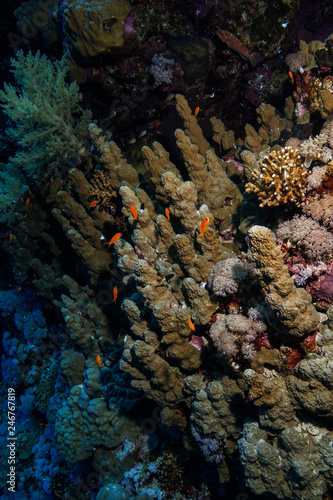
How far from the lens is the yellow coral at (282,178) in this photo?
308cm

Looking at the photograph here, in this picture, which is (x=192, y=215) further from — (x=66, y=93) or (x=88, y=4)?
(x=88, y=4)

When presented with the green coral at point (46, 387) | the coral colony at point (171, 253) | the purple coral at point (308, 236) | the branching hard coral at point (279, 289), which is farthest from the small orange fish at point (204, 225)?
the green coral at point (46, 387)

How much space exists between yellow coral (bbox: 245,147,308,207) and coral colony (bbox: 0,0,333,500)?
2cm

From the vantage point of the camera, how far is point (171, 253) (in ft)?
13.8

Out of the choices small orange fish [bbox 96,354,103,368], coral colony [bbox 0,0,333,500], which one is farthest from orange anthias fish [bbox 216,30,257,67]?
small orange fish [bbox 96,354,103,368]

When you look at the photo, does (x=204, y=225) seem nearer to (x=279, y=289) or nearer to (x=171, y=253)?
(x=171, y=253)

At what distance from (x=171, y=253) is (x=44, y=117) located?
421 cm

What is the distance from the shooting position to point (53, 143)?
6.11 meters

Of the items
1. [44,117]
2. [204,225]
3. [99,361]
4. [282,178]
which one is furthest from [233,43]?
[99,361]

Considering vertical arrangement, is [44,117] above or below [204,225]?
above

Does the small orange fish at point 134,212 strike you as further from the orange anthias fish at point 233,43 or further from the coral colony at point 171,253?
the orange anthias fish at point 233,43

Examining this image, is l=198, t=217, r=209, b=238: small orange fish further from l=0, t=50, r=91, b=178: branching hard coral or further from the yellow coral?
l=0, t=50, r=91, b=178: branching hard coral

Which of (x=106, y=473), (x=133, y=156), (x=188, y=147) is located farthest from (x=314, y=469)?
(x=133, y=156)

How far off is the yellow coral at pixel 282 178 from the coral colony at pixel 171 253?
24mm
